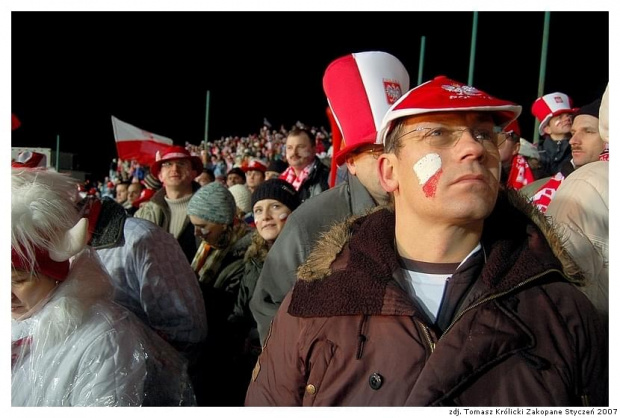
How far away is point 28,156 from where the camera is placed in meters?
2.66

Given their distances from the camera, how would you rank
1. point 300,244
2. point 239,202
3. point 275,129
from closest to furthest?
point 300,244 < point 239,202 < point 275,129

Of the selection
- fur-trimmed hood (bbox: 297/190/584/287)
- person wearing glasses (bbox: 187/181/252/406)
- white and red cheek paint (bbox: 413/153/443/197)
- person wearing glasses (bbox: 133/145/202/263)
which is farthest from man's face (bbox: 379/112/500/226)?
person wearing glasses (bbox: 133/145/202/263)

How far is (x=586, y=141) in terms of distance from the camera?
308 cm

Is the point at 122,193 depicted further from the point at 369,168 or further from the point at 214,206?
the point at 369,168

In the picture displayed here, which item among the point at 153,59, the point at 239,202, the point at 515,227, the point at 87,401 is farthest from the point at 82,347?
the point at 153,59

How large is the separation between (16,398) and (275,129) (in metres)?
22.7

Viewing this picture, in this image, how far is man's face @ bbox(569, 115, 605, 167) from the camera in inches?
119

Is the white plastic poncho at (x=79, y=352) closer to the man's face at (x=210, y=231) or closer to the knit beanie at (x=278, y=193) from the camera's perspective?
the knit beanie at (x=278, y=193)

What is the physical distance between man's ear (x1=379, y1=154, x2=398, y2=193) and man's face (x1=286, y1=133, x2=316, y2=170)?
3244 mm

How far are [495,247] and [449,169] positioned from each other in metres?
0.27

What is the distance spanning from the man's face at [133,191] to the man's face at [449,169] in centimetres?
712

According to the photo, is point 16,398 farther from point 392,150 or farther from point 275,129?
point 275,129

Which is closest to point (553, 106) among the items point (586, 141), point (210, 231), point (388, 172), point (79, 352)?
point (586, 141)

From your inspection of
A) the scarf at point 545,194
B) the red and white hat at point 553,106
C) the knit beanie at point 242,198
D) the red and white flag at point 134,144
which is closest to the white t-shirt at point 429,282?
the scarf at point 545,194
